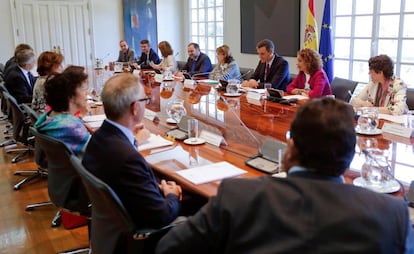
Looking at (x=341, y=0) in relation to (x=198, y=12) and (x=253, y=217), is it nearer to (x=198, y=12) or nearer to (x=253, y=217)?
(x=198, y=12)

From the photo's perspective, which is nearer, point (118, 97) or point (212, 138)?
point (118, 97)

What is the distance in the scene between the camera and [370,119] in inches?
98.8

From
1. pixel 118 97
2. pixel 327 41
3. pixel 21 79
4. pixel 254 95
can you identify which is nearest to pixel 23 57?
pixel 21 79

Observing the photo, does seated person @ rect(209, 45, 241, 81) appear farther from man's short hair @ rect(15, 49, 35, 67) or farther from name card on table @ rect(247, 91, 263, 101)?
man's short hair @ rect(15, 49, 35, 67)

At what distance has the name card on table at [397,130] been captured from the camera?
2.43m

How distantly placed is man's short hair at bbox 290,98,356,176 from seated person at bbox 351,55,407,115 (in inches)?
87.9

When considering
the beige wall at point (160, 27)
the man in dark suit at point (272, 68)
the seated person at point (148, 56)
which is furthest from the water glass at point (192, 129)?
the seated person at point (148, 56)

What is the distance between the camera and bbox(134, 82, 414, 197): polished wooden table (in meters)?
1.87

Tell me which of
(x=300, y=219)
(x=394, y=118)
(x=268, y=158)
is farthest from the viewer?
(x=394, y=118)

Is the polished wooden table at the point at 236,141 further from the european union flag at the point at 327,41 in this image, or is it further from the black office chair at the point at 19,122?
the european union flag at the point at 327,41

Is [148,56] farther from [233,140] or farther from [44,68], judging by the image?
[233,140]

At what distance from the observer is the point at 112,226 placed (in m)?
1.58

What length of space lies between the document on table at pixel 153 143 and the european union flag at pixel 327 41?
11.5 ft

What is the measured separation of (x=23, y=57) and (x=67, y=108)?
2.59 meters
